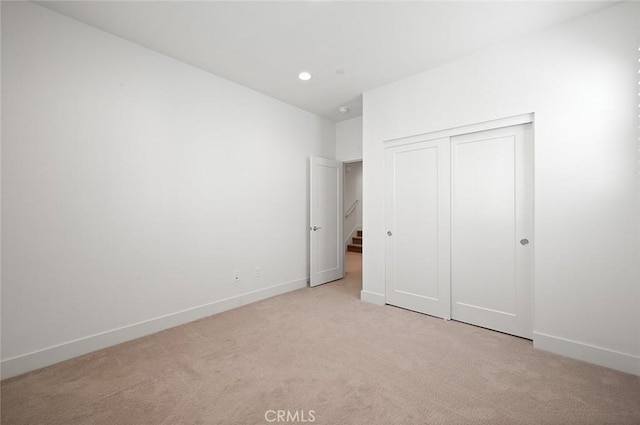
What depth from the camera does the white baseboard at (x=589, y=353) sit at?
2.15 meters

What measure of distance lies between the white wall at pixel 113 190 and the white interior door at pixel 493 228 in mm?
2526

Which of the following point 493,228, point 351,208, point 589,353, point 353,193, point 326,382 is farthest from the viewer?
point 353,193

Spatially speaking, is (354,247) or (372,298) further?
(354,247)

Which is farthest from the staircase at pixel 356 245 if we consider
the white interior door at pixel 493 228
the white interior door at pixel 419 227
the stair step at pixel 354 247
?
the white interior door at pixel 493 228

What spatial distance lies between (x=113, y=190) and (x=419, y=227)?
10.7 feet

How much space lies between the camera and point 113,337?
2.60 meters

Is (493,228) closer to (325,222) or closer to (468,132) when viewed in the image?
(468,132)

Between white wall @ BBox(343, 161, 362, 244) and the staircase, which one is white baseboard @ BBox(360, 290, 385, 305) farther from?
white wall @ BBox(343, 161, 362, 244)

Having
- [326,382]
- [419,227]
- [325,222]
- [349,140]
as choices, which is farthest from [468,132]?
[326,382]

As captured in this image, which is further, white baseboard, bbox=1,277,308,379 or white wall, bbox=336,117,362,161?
white wall, bbox=336,117,362,161

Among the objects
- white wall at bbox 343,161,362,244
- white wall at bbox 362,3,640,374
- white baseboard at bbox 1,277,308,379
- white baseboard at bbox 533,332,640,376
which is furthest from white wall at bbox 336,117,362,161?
white wall at bbox 343,161,362,244

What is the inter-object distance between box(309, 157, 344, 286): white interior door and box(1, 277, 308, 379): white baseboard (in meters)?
1.12

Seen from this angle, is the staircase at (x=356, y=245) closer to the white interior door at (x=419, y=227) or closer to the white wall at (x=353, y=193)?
the white wall at (x=353, y=193)

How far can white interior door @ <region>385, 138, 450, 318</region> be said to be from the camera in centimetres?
324
